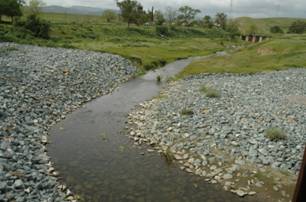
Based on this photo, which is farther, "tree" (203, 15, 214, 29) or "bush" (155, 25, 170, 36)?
"tree" (203, 15, 214, 29)

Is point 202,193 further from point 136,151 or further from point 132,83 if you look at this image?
point 132,83

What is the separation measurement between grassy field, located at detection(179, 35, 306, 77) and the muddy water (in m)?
22.6

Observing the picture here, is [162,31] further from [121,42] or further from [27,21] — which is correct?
[27,21]

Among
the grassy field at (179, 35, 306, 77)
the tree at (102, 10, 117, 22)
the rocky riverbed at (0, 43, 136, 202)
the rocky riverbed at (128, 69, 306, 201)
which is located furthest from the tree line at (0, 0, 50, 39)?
the tree at (102, 10, 117, 22)

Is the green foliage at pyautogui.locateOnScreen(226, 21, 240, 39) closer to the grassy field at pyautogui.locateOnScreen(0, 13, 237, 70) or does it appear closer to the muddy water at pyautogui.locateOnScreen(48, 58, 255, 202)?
the grassy field at pyautogui.locateOnScreen(0, 13, 237, 70)

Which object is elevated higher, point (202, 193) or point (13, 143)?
point (13, 143)

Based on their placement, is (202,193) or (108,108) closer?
(202,193)

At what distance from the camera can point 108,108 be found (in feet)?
90.7

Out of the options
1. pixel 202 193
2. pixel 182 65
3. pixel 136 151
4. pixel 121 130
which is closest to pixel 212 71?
pixel 182 65

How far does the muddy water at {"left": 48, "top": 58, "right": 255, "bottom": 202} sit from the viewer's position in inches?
562

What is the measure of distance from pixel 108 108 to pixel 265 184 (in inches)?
602

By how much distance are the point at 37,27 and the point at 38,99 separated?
3885 cm

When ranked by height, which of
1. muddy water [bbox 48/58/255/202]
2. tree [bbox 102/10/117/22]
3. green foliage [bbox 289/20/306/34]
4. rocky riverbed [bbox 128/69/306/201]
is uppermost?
tree [bbox 102/10/117/22]

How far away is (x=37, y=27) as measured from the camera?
60.2 metres
